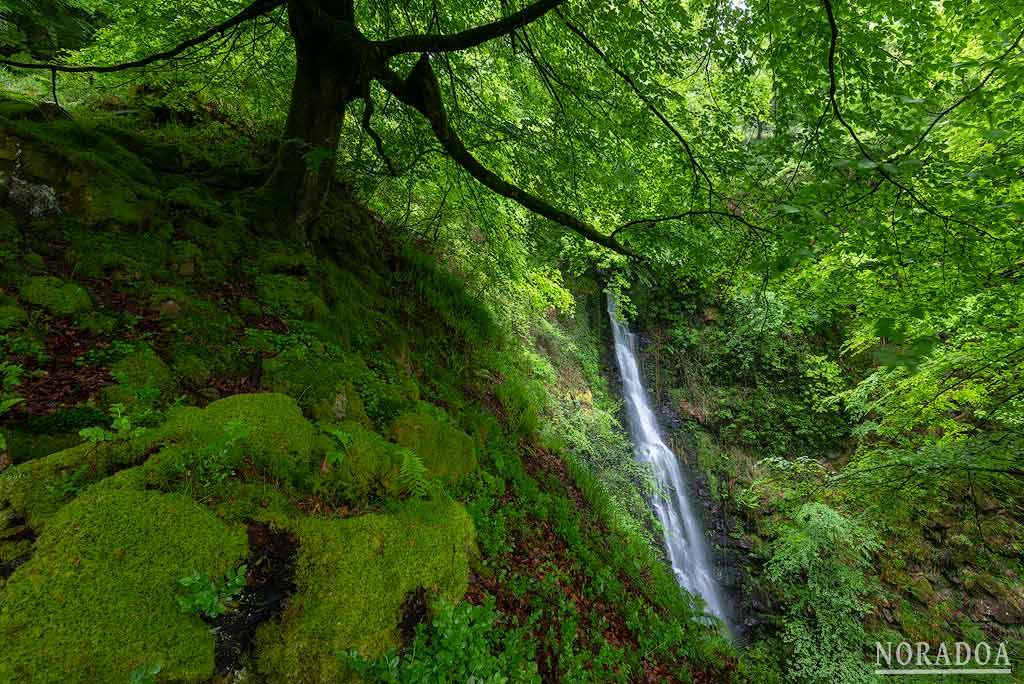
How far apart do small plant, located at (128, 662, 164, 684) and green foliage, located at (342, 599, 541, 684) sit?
68 centimetres

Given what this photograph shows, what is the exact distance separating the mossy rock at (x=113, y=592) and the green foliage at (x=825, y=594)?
10.2 meters

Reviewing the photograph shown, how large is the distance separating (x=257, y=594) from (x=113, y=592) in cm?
45

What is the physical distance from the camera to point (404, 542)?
7.35 feet

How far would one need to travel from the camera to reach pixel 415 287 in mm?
6438

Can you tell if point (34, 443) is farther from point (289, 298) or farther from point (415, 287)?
point (415, 287)

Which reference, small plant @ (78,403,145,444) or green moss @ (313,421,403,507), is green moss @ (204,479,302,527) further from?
small plant @ (78,403,145,444)

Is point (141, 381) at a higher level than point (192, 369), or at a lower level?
lower

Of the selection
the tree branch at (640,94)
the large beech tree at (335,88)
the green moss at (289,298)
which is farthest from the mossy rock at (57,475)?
the tree branch at (640,94)

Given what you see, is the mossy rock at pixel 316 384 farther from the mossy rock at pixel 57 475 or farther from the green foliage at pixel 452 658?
the green foliage at pixel 452 658

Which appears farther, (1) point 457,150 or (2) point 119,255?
(1) point 457,150

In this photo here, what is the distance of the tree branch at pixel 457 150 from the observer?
4012 mm

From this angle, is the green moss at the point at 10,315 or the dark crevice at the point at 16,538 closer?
the dark crevice at the point at 16,538

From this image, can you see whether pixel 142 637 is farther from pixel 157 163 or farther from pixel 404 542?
pixel 157 163

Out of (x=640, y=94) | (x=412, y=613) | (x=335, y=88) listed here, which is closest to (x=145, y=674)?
(x=412, y=613)
